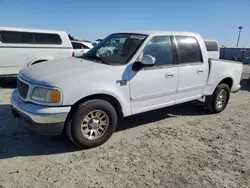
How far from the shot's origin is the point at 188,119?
502 centimetres

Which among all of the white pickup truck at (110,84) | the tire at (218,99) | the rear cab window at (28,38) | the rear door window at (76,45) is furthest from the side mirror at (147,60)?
the rear door window at (76,45)

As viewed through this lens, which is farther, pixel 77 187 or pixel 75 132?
pixel 75 132

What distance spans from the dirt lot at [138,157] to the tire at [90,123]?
0.17m

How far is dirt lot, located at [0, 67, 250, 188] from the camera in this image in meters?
2.77

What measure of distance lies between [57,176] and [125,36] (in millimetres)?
2836

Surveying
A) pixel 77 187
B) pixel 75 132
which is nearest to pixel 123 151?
pixel 75 132

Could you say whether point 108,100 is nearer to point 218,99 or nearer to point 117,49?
point 117,49

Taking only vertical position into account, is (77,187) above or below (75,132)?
below

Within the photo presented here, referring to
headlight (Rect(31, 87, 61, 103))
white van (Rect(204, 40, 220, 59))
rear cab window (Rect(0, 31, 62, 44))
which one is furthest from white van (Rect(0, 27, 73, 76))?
white van (Rect(204, 40, 220, 59))

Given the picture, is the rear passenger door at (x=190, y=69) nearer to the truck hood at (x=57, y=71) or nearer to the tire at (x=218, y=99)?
the tire at (x=218, y=99)

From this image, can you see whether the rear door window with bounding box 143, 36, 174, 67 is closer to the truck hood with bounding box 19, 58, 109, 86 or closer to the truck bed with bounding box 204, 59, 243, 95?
the truck hood with bounding box 19, 58, 109, 86

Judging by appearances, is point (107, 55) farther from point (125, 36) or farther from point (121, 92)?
point (121, 92)

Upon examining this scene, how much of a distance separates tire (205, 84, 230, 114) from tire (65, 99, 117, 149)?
2.86 m

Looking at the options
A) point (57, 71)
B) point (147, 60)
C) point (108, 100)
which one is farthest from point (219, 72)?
point (57, 71)
